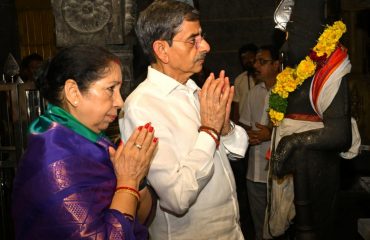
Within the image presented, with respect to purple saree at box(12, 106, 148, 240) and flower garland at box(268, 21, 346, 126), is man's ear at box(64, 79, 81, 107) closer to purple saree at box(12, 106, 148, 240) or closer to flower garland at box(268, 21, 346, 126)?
purple saree at box(12, 106, 148, 240)

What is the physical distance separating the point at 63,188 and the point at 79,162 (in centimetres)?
11

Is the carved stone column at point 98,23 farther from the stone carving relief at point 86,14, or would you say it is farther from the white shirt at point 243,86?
the white shirt at point 243,86

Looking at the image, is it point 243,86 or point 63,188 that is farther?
point 243,86

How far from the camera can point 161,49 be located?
7.47ft

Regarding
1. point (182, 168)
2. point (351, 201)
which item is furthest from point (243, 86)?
point (182, 168)

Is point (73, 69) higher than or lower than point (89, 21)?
lower

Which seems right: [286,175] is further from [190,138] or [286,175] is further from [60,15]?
[60,15]

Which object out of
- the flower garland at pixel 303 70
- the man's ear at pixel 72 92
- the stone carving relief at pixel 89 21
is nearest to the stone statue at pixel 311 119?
the flower garland at pixel 303 70

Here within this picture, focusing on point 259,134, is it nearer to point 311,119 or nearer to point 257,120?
point 257,120

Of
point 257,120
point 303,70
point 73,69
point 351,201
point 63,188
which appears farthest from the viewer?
point 257,120

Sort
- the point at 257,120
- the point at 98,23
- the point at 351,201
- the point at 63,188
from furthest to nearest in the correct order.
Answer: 1. the point at 257,120
2. the point at 351,201
3. the point at 98,23
4. the point at 63,188

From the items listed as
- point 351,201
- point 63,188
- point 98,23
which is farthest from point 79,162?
point 351,201

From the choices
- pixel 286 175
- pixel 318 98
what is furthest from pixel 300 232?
pixel 318 98

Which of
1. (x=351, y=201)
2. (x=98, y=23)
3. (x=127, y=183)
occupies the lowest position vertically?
(x=351, y=201)
